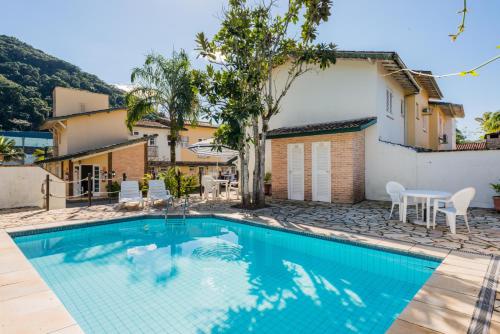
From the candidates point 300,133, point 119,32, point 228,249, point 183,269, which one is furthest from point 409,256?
point 119,32

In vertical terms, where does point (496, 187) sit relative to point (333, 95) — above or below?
below

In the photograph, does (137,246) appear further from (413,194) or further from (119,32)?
(119,32)

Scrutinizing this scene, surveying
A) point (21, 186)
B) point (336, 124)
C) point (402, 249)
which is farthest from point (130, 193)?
point (402, 249)

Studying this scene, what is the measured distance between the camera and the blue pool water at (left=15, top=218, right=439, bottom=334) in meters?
4.21

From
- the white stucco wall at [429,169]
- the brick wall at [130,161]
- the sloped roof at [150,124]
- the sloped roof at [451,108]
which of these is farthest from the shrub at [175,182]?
the sloped roof at [150,124]

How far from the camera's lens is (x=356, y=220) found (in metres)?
9.24

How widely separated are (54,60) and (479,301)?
223ft

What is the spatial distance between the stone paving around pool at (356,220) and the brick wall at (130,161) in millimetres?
10543

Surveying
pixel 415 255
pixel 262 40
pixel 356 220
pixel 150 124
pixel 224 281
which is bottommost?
pixel 224 281

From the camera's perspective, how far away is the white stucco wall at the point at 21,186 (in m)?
13.3

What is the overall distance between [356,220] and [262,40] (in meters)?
7.75

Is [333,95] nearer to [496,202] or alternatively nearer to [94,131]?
[496,202]

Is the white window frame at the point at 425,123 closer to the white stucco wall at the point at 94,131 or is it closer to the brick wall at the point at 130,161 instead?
the brick wall at the point at 130,161

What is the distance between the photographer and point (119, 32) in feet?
55.0
